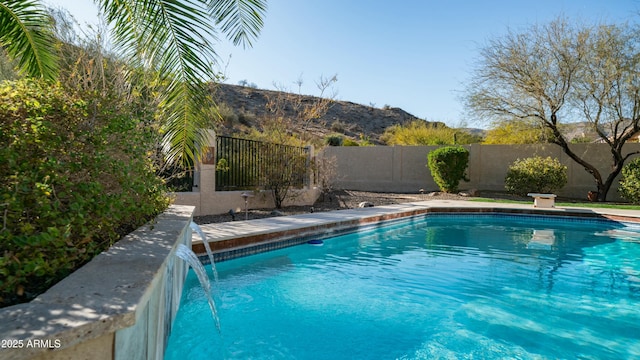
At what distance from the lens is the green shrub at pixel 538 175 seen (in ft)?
45.2

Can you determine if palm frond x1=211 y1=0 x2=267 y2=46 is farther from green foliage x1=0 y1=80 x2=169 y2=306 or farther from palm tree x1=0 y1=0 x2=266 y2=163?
green foliage x1=0 y1=80 x2=169 y2=306

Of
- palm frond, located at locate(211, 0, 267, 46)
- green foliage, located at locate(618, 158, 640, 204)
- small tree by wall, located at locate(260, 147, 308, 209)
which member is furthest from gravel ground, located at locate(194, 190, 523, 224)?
palm frond, located at locate(211, 0, 267, 46)

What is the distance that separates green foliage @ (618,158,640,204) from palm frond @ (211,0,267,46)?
43.4 feet

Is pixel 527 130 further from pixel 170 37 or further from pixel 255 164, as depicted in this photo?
pixel 170 37

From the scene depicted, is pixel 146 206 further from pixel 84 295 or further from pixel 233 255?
pixel 233 255

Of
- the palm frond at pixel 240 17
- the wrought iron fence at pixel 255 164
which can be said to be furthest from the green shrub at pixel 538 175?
the palm frond at pixel 240 17

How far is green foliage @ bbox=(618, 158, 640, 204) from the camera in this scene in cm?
1227

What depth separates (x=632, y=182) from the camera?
1236 cm

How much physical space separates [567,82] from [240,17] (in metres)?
12.6

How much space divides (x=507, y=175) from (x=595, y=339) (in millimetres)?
12579

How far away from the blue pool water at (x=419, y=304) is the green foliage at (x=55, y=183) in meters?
1.25

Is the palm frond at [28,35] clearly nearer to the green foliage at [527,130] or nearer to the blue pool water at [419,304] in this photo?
the blue pool water at [419,304]

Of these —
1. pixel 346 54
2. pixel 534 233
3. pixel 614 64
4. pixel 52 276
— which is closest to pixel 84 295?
pixel 52 276

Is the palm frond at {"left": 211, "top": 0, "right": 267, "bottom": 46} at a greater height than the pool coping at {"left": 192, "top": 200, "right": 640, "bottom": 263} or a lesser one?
greater
